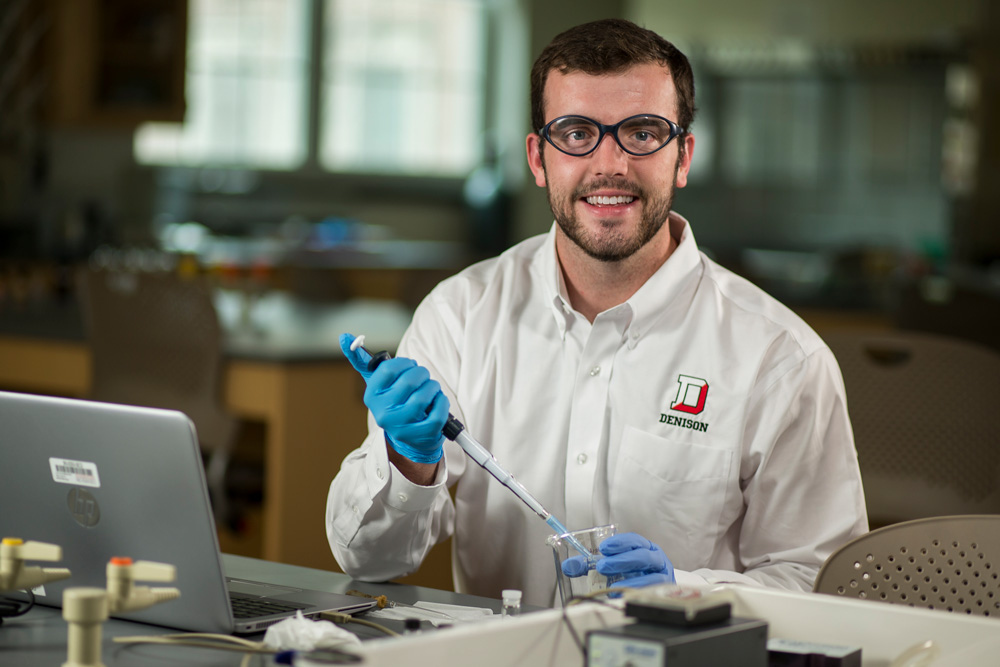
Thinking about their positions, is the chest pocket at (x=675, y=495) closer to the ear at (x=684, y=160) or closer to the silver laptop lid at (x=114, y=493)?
the ear at (x=684, y=160)

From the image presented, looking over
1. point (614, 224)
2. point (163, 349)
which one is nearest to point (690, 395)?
point (614, 224)

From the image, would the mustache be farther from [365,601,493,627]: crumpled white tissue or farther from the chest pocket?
[365,601,493,627]: crumpled white tissue

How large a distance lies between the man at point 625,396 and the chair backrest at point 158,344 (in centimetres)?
127

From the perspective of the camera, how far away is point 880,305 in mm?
3867

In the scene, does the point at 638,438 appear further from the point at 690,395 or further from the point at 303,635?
the point at 303,635

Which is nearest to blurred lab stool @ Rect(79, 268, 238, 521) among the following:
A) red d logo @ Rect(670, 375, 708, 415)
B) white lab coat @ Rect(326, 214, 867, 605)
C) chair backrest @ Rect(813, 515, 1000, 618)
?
white lab coat @ Rect(326, 214, 867, 605)

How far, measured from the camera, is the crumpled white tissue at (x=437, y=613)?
3.84ft

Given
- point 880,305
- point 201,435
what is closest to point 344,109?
point 880,305

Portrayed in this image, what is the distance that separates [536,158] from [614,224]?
0.20 metres

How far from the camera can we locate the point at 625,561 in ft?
3.85

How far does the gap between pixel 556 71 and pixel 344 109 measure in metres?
6.18

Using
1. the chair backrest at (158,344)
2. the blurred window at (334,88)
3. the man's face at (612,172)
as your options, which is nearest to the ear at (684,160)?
the man's face at (612,172)

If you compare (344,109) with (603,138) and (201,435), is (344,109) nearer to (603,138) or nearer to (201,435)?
(201,435)

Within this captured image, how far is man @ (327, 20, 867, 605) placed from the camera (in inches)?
60.4
